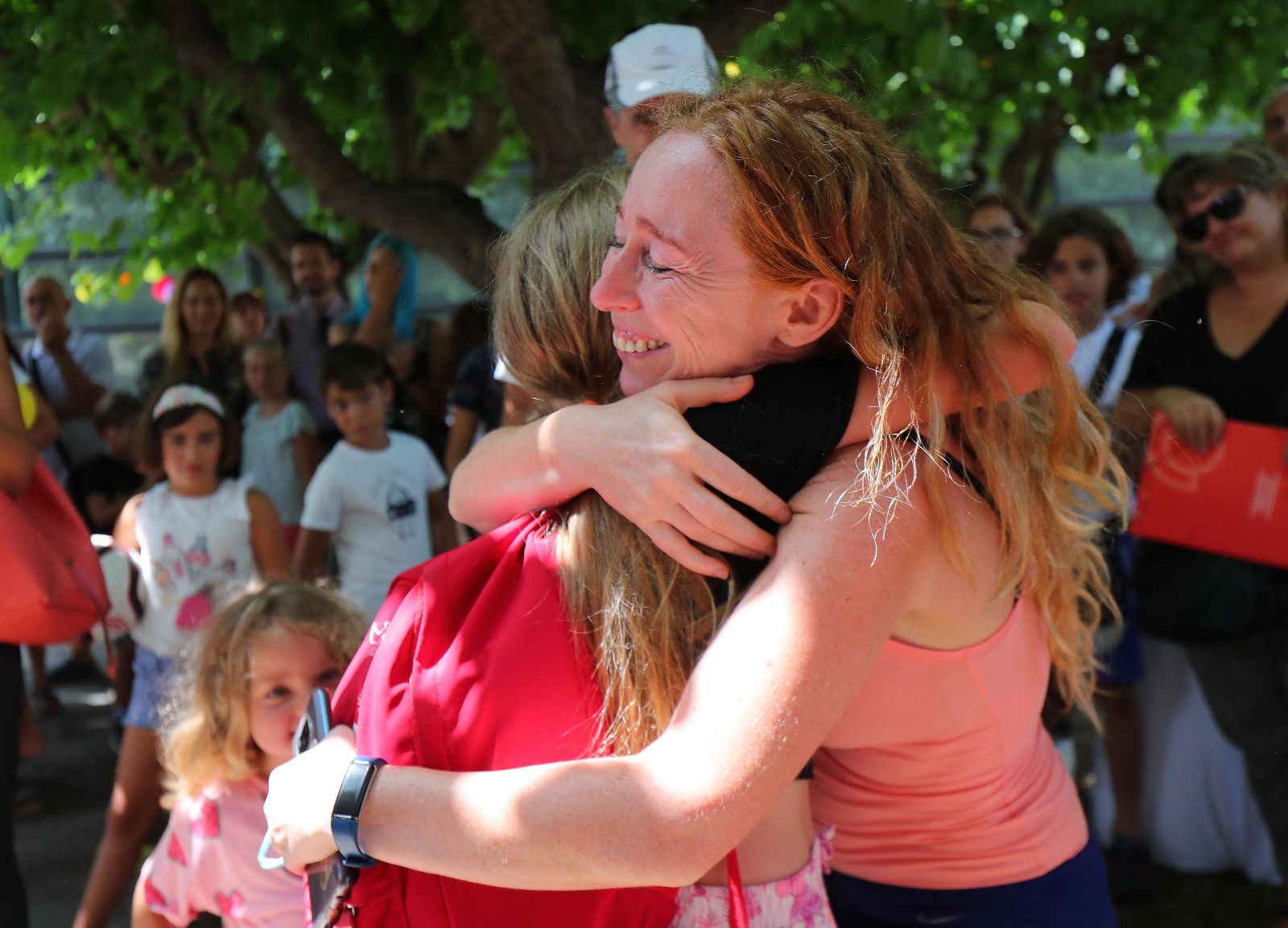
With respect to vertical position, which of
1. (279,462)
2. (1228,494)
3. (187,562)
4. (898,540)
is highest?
(898,540)

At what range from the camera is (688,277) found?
1272 mm

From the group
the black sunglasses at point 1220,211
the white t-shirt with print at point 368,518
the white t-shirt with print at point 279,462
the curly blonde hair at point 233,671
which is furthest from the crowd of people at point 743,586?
the white t-shirt with print at point 279,462

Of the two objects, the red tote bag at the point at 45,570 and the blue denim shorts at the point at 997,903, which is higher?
the red tote bag at the point at 45,570

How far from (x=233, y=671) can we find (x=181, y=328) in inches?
146

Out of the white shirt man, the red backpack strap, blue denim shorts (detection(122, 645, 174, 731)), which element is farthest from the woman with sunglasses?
the white shirt man

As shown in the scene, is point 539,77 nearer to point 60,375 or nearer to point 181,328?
point 181,328

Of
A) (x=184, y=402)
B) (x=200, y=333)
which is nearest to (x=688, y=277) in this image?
(x=184, y=402)

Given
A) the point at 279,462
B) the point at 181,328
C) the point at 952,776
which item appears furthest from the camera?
the point at 181,328

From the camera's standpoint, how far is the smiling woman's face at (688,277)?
4.10 ft

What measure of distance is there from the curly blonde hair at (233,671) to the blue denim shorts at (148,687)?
2.92 feet

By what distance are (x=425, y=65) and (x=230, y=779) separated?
3058 millimetres

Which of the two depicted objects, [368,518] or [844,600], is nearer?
[844,600]

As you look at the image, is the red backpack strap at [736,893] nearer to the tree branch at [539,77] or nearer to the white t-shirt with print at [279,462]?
the tree branch at [539,77]

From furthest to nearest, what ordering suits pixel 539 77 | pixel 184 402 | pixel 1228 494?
pixel 184 402
pixel 539 77
pixel 1228 494
